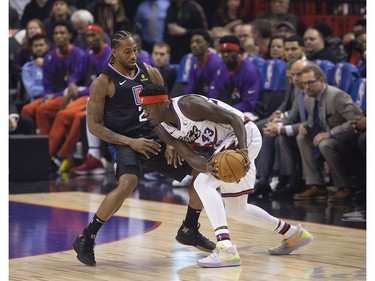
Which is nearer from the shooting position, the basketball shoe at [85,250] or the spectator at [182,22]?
the basketball shoe at [85,250]

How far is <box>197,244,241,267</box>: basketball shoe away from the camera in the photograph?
6.45 metres

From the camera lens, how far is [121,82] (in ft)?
23.2

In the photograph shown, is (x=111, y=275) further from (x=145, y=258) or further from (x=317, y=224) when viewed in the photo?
(x=317, y=224)

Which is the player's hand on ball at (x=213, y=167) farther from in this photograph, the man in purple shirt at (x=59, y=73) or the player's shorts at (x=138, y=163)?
the man in purple shirt at (x=59, y=73)

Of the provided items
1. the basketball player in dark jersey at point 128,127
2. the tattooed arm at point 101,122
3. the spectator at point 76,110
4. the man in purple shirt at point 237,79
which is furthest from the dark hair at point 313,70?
the spectator at point 76,110

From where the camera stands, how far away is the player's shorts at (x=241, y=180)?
21.6 feet

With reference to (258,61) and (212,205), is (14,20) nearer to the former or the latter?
(258,61)

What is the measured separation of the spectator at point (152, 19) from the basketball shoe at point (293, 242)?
26.1ft

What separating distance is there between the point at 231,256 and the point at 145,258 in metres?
0.76

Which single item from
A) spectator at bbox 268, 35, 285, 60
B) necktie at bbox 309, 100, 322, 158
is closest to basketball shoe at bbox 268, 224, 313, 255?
necktie at bbox 309, 100, 322, 158

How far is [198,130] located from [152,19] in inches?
322

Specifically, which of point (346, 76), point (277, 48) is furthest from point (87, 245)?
point (277, 48)
